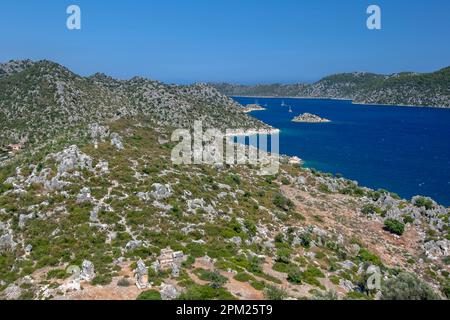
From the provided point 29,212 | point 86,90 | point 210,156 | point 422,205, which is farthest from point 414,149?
point 29,212

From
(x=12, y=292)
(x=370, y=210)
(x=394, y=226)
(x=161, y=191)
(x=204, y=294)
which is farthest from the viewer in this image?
(x=370, y=210)

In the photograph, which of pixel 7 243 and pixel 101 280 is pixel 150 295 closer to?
pixel 101 280

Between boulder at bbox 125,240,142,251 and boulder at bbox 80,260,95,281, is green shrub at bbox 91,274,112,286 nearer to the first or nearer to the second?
boulder at bbox 80,260,95,281

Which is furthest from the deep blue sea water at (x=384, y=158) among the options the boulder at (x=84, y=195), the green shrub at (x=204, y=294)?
the green shrub at (x=204, y=294)

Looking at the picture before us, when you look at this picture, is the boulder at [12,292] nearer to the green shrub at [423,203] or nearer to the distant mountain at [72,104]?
A: the green shrub at [423,203]

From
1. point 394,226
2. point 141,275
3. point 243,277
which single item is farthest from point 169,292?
point 394,226

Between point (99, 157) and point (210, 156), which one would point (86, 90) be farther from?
point (99, 157)
